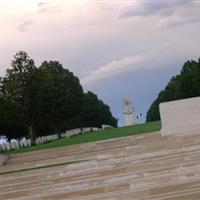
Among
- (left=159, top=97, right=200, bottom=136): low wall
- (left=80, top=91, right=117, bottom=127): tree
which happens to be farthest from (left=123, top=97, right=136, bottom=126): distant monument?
(left=159, top=97, right=200, bottom=136): low wall

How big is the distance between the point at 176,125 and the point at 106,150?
2396 millimetres

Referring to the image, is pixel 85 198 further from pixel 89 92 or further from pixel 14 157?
pixel 89 92

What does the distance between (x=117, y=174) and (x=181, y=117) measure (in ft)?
19.1

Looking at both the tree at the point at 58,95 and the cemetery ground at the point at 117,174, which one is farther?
the tree at the point at 58,95

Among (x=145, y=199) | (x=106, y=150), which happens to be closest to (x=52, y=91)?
(x=106, y=150)

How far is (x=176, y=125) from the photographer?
14.4 m

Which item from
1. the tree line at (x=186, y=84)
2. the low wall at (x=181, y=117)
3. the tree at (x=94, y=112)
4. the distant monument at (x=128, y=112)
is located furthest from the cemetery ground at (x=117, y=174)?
the tree at (x=94, y=112)

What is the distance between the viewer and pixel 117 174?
9117mm

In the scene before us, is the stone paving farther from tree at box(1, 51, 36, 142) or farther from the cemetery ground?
tree at box(1, 51, 36, 142)

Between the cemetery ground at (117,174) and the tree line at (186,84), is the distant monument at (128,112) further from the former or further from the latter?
the cemetery ground at (117,174)

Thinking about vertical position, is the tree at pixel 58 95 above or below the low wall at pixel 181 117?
above

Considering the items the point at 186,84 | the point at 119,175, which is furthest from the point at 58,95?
the point at 119,175

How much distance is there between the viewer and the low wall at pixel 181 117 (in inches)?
560

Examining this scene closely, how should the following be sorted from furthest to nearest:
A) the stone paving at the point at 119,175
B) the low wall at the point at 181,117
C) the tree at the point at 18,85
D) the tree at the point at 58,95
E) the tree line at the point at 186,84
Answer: the tree line at the point at 186,84
the tree at the point at 58,95
the tree at the point at 18,85
the low wall at the point at 181,117
the stone paving at the point at 119,175
